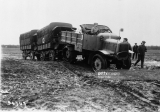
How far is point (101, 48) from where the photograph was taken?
10.3 meters

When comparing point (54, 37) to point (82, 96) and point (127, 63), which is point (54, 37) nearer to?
point (127, 63)

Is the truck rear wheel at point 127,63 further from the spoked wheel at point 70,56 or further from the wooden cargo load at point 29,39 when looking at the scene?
the wooden cargo load at point 29,39

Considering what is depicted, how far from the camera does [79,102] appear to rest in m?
4.82

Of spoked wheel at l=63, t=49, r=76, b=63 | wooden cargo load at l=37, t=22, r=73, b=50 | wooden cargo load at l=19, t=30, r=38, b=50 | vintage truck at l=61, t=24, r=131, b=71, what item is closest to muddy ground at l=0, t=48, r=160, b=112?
vintage truck at l=61, t=24, r=131, b=71

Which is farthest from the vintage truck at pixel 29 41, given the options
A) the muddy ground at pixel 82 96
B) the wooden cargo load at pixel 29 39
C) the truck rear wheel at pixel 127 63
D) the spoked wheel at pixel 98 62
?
the muddy ground at pixel 82 96

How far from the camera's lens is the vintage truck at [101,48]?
31.8 ft

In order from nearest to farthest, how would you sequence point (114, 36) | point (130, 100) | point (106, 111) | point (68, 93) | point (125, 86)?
point (106, 111), point (130, 100), point (68, 93), point (125, 86), point (114, 36)

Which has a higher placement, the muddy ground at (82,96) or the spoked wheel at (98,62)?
the spoked wheel at (98,62)

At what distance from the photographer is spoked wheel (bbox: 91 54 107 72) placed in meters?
9.60

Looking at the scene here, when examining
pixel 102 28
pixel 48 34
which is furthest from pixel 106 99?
pixel 48 34

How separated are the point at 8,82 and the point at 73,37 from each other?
594 cm

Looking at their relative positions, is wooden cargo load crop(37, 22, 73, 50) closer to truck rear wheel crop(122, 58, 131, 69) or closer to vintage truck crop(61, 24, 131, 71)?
vintage truck crop(61, 24, 131, 71)

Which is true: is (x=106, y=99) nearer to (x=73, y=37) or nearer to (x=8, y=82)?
(x=8, y=82)

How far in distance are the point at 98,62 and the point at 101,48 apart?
33.0 inches
